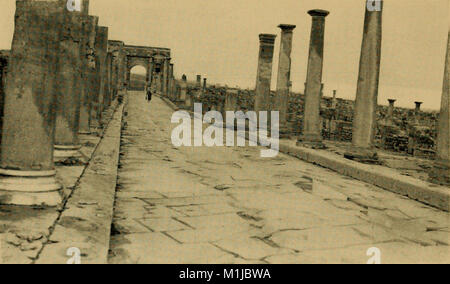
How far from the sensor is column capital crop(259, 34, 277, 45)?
1342 centimetres

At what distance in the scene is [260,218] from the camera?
484cm

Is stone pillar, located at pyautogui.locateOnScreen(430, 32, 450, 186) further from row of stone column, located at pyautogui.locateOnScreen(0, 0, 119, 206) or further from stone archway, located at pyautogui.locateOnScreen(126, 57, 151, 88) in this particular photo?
stone archway, located at pyautogui.locateOnScreen(126, 57, 151, 88)

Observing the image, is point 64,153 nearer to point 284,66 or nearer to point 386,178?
point 386,178

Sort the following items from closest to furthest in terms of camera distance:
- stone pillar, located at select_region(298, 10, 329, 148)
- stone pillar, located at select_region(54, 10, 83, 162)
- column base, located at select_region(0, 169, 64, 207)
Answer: column base, located at select_region(0, 169, 64, 207) → stone pillar, located at select_region(54, 10, 83, 162) → stone pillar, located at select_region(298, 10, 329, 148)

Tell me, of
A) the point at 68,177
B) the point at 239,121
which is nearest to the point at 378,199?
the point at 68,177

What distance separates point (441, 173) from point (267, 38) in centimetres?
777

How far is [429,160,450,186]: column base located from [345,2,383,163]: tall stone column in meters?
1.76

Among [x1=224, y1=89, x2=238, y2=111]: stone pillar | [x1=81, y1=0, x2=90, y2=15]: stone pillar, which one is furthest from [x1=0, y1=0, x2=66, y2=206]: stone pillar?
[x1=224, y1=89, x2=238, y2=111]: stone pillar

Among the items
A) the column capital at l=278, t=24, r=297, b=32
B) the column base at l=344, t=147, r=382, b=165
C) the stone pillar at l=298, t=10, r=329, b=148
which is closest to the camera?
the column base at l=344, t=147, r=382, b=165

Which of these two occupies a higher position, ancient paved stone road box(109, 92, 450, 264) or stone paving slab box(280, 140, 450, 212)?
stone paving slab box(280, 140, 450, 212)

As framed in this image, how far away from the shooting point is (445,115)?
6840 millimetres

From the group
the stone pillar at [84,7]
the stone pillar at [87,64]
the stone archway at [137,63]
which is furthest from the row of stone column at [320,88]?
the stone archway at [137,63]

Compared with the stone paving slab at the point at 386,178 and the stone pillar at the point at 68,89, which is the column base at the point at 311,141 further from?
the stone pillar at the point at 68,89

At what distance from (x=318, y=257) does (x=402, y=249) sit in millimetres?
854
